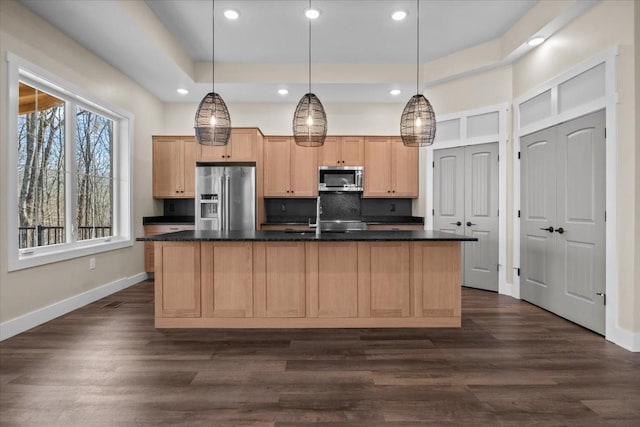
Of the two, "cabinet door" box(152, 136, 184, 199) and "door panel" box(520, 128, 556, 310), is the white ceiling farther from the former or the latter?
"door panel" box(520, 128, 556, 310)

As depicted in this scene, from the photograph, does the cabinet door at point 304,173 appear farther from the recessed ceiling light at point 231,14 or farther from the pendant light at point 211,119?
the pendant light at point 211,119

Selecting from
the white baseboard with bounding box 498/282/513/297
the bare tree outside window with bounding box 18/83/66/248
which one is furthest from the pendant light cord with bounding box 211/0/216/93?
the white baseboard with bounding box 498/282/513/297

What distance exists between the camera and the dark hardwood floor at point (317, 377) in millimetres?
1929

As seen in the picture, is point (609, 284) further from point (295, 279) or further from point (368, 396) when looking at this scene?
point (295, 279)

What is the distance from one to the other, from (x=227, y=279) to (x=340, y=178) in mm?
3110

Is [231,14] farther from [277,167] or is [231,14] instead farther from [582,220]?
[582,220]

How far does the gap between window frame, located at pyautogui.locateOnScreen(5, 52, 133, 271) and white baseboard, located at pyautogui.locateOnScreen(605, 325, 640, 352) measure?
5.03 metres

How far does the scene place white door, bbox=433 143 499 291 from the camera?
4.75 metres

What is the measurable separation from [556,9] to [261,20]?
9.60 feet

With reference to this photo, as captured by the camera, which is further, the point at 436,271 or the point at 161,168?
the point at 161,168

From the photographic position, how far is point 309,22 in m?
4.07

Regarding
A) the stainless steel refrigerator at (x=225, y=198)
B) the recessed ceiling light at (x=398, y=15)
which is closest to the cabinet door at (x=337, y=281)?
the stainless steel refrigerator at (x=225, y=198)

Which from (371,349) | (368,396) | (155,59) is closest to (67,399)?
(368,396)

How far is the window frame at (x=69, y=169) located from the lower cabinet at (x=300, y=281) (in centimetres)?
128
